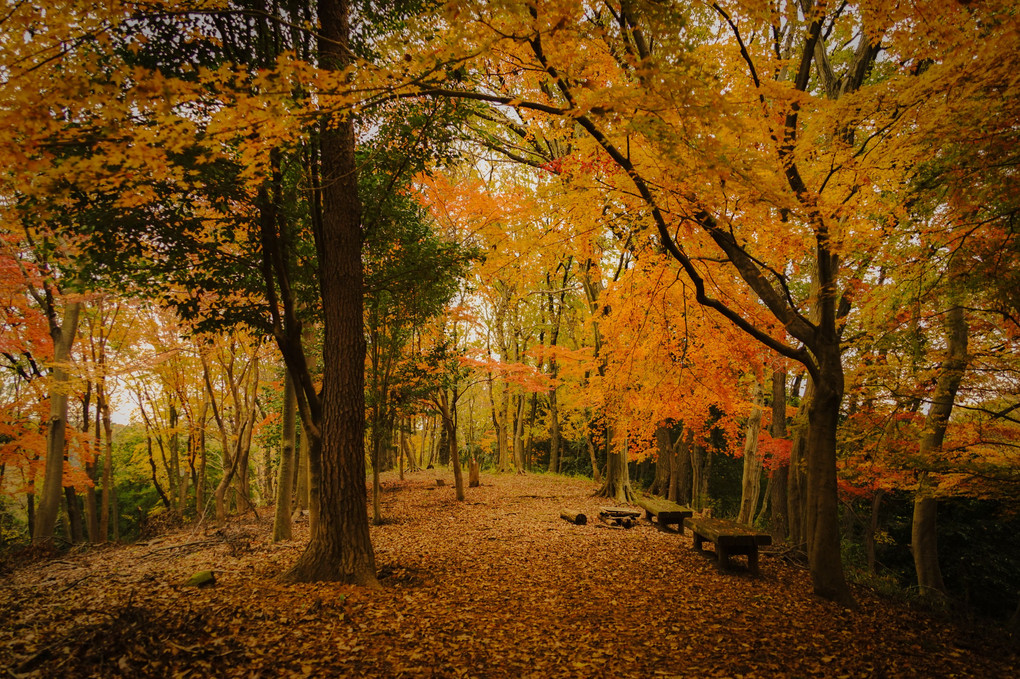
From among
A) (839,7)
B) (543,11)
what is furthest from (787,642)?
(839,7)

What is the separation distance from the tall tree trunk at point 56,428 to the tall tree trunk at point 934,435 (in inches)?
625

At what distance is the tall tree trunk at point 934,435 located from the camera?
641 cm

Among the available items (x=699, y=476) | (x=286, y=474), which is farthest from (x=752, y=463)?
(x=699, y=476)

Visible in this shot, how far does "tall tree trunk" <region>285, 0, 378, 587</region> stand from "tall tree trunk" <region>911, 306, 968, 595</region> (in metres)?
7.51

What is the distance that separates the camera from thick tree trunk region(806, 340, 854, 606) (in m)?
5.28

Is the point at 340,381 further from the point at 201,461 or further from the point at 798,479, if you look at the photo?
the point at 201,461

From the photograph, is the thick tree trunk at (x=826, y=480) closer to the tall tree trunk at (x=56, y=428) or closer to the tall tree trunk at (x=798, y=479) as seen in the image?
the tall tree trunk at (x=798, y=479)

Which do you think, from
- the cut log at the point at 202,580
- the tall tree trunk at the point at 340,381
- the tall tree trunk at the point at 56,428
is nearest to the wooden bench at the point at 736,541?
the tall tree trunk at the point at 340,381

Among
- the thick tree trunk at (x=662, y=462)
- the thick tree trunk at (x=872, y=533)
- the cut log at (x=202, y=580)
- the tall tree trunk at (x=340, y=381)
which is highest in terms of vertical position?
the tall tree trunk at (x=340, y=381)

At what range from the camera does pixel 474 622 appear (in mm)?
4316

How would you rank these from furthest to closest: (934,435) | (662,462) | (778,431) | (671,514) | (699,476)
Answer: (699,476), (662,462), (778,431), (671,514), (934,435)

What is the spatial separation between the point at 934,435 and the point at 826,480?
178 inches

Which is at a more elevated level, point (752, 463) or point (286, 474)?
point (286, 474)

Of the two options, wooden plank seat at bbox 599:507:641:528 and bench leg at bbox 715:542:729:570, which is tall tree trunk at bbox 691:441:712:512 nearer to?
wooden plank seat at bbox 599:507:641:528
